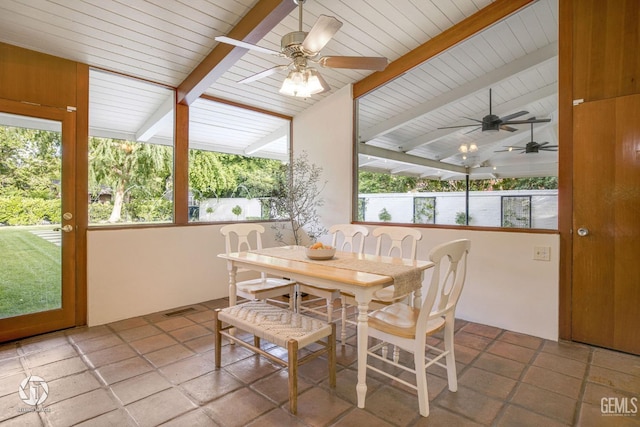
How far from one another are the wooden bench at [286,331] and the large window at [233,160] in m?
2.06

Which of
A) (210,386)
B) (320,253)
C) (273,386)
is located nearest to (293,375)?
(273,386)

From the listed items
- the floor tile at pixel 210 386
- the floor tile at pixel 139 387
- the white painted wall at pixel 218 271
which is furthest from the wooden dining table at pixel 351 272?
the white painted wall at pixel 218 271

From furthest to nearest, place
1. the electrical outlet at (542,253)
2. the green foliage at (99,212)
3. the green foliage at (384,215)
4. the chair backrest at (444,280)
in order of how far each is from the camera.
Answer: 1. the green foliage at (384,215)
2. the green foliage at (99,212)
3. the electrical outlet at (542,253)
4. the chair backrest at (444,280)

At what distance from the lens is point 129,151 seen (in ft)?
11.8

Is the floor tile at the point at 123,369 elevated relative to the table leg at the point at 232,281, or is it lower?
lower

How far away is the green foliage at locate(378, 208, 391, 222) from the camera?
4.13 metres

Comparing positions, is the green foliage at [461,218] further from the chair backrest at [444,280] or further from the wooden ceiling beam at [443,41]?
the wooden ceiling beam at [443,41]

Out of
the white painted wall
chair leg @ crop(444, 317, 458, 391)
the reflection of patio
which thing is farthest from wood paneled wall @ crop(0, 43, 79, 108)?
chair leg @ crop(444, 317, 458, 391)

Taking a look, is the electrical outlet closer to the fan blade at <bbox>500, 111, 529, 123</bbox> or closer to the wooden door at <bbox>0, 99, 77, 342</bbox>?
the fan blade at <bbox>500, 111, 529, 123</bbox>

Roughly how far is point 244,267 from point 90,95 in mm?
2411

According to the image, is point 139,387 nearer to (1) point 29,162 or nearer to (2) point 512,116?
(1) point 29,162

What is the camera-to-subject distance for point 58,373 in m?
2.37

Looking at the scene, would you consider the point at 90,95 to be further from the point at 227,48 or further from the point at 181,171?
the point at 227,48

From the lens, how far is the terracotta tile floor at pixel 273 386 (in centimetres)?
190
